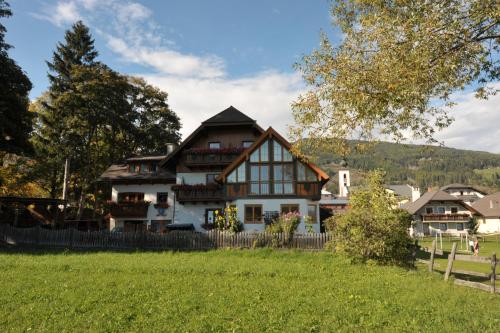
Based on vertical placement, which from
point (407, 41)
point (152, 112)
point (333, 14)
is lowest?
point (407, 41)

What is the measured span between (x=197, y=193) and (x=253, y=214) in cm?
530

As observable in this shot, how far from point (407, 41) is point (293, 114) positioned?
17.7ft

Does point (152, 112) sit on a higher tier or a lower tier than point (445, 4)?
higher

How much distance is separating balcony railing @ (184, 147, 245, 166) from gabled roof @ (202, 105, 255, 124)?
266cm

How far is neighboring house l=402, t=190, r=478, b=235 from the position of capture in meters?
60.1

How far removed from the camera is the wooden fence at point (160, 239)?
66.5 ft

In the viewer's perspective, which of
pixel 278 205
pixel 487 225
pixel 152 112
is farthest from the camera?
pixel 487 225

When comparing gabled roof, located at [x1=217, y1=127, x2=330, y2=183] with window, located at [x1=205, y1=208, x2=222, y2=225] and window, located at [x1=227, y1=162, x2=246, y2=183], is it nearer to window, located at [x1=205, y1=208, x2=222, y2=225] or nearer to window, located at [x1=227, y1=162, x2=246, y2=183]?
window, located at [x1=227, y1=162, x2=246, y2=183]

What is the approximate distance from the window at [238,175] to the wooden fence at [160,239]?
8.01m

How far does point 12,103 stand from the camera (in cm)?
2581

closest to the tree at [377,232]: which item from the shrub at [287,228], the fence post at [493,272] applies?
the shrub at [287,228]

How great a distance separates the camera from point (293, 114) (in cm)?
1452

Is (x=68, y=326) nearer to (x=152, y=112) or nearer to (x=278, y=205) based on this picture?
(x=278, y=205)

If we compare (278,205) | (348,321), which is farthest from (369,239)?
(278,205)
